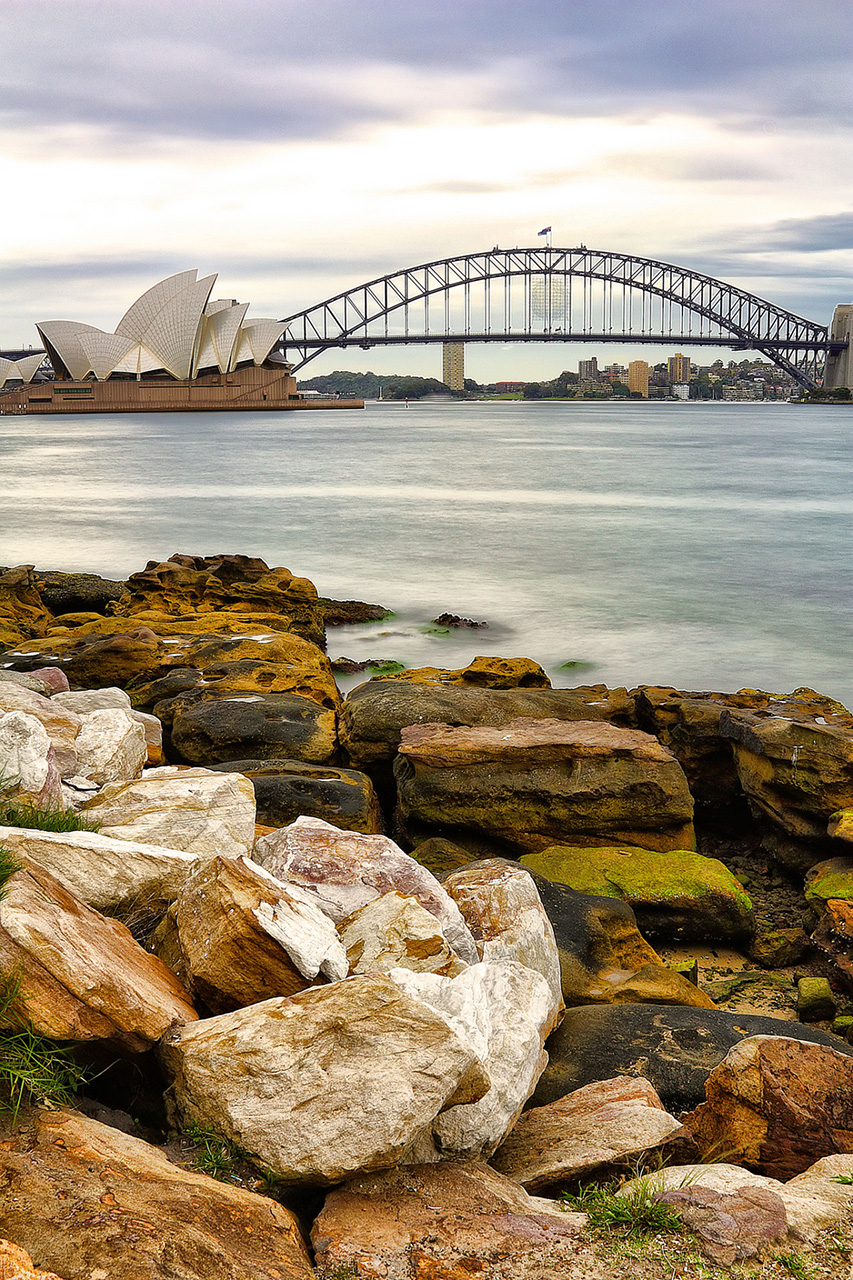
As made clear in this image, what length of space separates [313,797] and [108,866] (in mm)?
1659

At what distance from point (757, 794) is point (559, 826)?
1218 mm

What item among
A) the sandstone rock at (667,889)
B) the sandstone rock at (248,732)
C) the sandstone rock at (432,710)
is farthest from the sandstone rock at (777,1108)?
the sandstone rock at (248,732)

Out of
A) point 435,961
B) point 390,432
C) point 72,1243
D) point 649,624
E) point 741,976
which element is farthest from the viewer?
point 390,432

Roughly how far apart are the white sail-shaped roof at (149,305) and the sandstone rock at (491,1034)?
216 feet

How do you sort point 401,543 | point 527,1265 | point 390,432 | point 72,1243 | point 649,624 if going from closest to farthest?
point 72,1243, point 527,1265, point 649,624, point 401,543, point 390,432

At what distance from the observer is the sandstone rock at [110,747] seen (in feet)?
11.8

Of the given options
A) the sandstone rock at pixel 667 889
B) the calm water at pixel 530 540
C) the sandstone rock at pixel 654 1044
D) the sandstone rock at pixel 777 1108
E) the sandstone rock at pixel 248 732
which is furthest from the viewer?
the calm water at pixel 530 540

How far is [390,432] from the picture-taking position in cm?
6575

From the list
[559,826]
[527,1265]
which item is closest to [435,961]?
[527,1265]

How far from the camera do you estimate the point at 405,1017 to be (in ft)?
6.49

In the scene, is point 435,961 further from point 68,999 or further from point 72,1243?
point 72,1243

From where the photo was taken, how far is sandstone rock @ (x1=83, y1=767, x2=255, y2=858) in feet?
9.64

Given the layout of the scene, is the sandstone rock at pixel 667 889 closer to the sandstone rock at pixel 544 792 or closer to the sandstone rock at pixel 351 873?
the sandstone rock at pixel 544 792

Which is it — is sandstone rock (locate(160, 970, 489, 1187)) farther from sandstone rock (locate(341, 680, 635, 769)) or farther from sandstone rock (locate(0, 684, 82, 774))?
sandstone rock (locate(341, 680, 635, 769))
